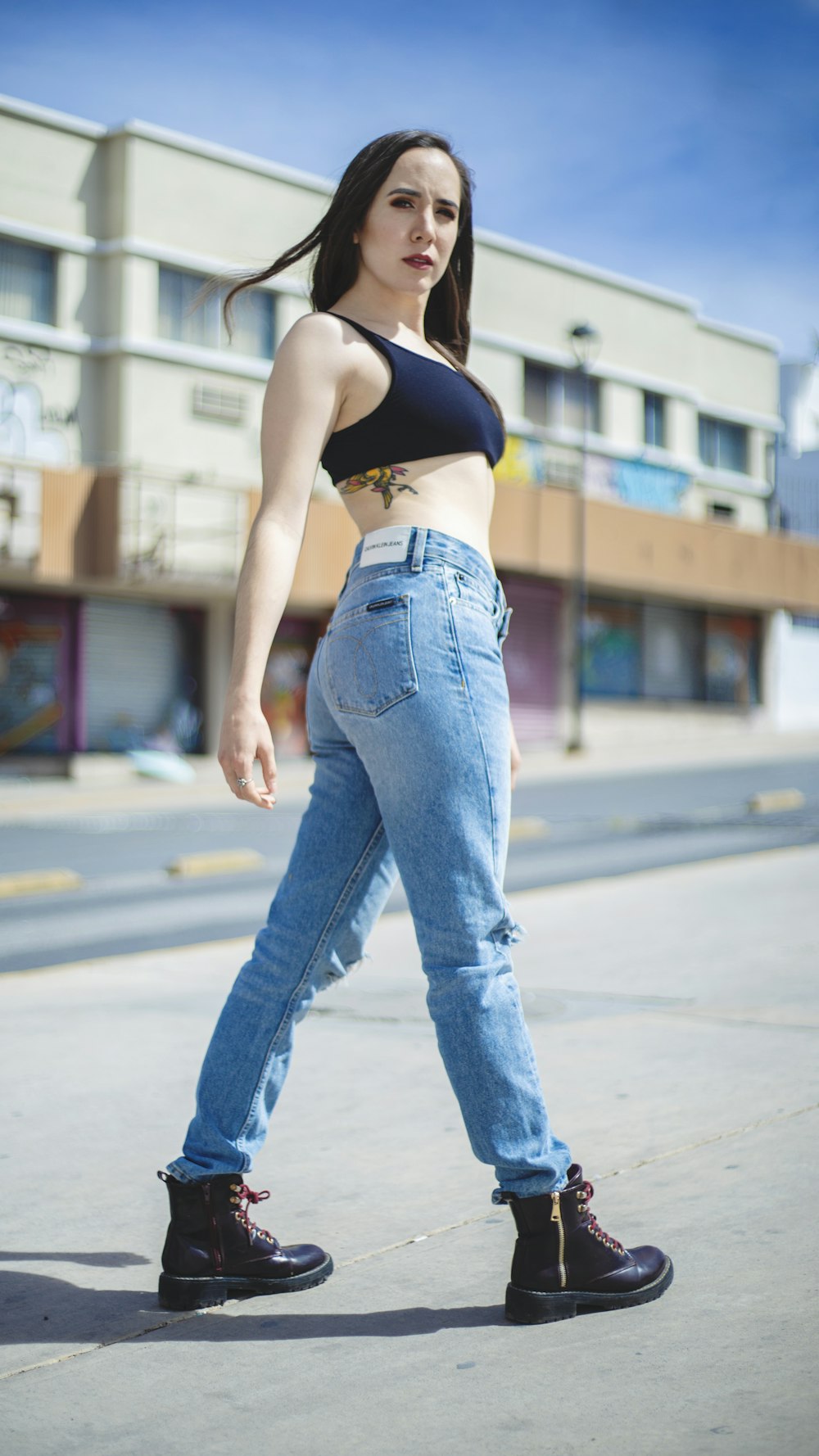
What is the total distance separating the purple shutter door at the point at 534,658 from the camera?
31859 mm

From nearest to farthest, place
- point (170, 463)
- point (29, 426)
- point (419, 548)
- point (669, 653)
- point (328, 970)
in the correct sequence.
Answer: point (419, 548)
point (328, 970)
point (29, 426)
point (170, 463)
point (669, 653)

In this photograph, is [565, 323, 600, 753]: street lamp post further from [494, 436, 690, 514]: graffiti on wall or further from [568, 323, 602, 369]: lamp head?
[494, 436, 690, 514]: graffiti on wall

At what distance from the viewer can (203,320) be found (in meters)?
26.9

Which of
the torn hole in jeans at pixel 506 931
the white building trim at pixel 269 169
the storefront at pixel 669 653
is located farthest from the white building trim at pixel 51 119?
the torn hole in jeans at pixel 506 931

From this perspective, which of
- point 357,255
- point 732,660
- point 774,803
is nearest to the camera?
point 357,255

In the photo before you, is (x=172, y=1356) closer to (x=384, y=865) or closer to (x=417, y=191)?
(x=384, y=865)

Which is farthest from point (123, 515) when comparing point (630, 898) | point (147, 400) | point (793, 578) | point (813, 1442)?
point (813, 1442)

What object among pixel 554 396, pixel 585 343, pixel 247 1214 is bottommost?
pixel 247 1214

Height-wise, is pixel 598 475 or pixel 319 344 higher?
pixel 598 475

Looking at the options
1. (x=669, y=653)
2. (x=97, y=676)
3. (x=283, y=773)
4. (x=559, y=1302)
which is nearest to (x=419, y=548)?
(x=559, y=1302)

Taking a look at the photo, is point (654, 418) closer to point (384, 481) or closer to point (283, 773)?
point (283, 773)

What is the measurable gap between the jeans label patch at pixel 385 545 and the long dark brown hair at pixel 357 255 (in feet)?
0.97

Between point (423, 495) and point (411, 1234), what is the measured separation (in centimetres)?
137

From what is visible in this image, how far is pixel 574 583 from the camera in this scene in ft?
108
